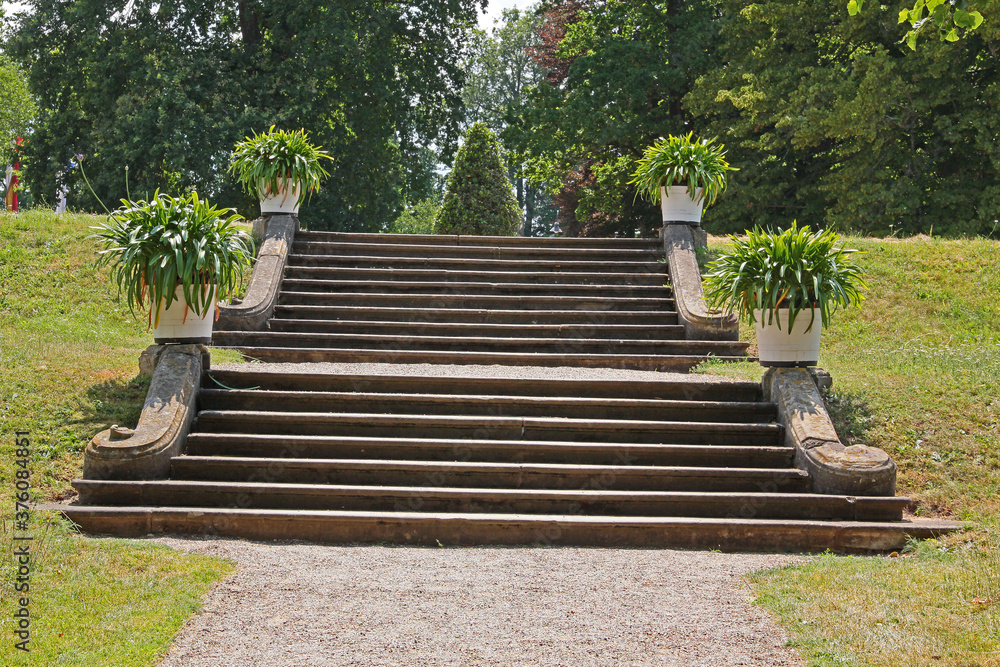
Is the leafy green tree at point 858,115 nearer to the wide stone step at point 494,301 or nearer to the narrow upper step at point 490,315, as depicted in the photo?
the wide stone step at point 494,301

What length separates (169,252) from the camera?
7320 millimetres

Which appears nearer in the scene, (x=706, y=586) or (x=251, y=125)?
(x=706, y=586)

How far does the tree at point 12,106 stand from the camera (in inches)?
1309

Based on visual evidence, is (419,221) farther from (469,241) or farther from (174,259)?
(174,259)

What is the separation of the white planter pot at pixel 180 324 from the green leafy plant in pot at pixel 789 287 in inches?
186

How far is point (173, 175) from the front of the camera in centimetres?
1912

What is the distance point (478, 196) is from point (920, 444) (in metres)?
9.03

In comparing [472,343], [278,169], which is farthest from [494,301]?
[278,169]

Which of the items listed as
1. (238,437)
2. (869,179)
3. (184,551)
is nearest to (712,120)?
(869,179)

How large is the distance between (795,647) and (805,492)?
8.85ft

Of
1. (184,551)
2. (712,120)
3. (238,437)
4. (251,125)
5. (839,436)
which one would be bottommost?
(184,551)

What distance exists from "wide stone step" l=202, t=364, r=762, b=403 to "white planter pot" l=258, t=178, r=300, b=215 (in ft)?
15.4

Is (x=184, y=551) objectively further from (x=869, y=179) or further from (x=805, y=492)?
(x=869, y=179)

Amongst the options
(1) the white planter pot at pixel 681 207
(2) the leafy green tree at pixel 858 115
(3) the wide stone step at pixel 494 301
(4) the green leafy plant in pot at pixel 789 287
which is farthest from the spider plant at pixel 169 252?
(2) the leafy green tree at pixel 858 115
